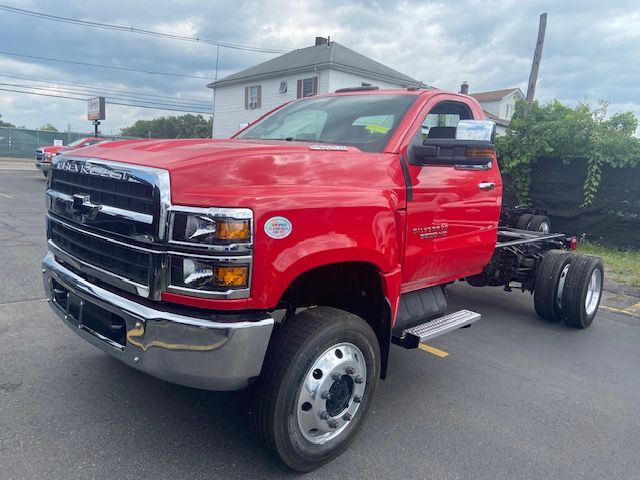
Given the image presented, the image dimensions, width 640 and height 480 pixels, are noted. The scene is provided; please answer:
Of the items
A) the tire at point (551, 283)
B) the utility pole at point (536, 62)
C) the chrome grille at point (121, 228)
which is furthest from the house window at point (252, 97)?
the chrome grille at point (121, 228)

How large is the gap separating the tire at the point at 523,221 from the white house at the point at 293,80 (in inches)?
644

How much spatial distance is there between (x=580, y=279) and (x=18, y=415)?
5.26 m

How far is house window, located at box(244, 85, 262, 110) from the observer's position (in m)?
30.2

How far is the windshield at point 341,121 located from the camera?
3.62 metres

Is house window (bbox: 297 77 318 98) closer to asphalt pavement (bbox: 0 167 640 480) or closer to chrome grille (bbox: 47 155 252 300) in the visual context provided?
asphalt pavement (bbox: 0 167 640 480)

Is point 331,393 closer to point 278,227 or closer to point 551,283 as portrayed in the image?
point 278,227

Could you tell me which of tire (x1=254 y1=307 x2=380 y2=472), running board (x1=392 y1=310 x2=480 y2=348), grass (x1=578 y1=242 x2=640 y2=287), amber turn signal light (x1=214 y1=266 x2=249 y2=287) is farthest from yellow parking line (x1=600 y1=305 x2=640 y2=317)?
amber turn signal light (x1=214 y1=266 x2=249 y2=287)

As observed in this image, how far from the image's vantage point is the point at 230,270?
2.38m

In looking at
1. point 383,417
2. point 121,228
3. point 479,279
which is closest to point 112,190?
point 121,228

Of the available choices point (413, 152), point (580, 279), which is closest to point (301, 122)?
point (413, 152)

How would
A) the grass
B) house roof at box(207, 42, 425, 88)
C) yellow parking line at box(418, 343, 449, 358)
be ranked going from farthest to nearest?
house roof at box(207, 42, 425, 88)
the grass
yellow parking line at box(418, 343, 449, 358)

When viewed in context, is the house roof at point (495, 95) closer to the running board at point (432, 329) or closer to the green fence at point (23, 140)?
the green fence at point (23, 140)

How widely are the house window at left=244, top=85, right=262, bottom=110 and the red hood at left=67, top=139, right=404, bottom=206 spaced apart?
28.0m

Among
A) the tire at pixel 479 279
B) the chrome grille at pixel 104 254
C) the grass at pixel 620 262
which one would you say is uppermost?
the chrome grille at pixel 104 254
